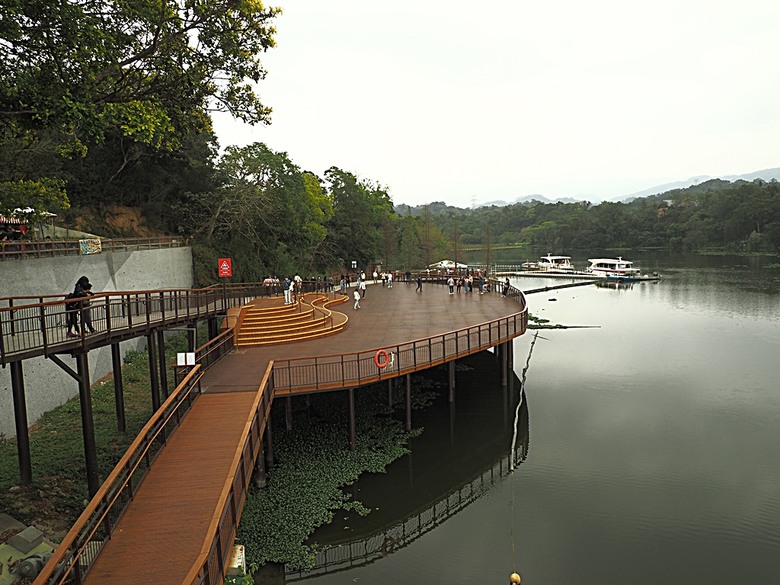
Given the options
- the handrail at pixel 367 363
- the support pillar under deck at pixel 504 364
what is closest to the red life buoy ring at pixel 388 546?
the handrail at pixel 367 363

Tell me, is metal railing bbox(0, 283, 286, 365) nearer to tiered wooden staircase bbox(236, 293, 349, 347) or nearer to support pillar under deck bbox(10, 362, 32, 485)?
support pillar under deck bbox(10, 362, 32, 485)

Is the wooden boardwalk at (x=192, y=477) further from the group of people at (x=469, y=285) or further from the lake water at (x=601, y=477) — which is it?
the group of people at (x=469, y=285)

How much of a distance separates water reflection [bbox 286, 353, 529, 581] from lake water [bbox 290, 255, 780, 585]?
0.21 feet

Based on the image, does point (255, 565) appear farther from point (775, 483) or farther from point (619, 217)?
point (619, 217)

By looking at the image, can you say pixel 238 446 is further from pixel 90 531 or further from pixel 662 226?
pixel 662 226

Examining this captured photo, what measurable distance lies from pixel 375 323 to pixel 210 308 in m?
7.69

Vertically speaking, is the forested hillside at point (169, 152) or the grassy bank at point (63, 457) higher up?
the forested hillside at point (169, 152)

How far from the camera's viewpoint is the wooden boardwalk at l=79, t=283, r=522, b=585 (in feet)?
23.2

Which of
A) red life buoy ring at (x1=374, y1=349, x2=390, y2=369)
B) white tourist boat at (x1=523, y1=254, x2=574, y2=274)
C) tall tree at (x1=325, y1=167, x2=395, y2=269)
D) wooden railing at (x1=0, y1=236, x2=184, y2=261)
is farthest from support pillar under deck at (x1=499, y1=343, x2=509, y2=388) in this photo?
white tourist boat at (x1=523, y1=254, x2=574, y2=274)

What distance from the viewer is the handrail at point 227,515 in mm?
6363

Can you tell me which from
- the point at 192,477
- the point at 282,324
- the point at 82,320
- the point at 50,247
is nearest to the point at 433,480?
the point at 192,477

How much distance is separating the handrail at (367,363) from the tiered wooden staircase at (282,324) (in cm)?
382

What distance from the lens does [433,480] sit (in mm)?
15281

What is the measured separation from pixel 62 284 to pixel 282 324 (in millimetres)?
7730
